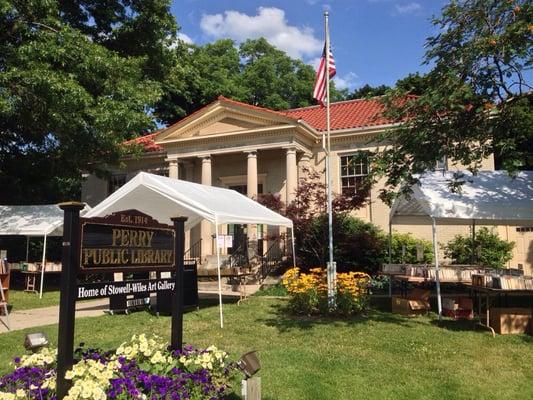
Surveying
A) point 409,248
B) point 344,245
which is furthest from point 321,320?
point 409,248

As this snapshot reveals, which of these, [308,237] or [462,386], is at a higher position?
[308,237]

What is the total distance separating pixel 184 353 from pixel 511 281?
629cm

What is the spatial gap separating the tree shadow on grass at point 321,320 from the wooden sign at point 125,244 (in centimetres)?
437

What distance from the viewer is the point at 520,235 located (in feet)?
60.3

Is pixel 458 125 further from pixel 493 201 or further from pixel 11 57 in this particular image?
pixel 11 57

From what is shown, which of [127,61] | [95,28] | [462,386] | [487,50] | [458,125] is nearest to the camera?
[462,386]

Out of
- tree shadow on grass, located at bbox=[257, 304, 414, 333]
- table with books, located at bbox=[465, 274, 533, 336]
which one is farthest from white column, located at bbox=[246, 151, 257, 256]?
table with books, located at bbox=[465, 274, 533, 336]

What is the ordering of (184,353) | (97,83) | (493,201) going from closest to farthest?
(184,353), (493,201), (97,83)

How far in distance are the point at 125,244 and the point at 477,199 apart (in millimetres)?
7945

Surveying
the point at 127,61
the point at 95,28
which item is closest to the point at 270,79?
the point at 95,28

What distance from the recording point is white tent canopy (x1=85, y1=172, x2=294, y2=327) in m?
10.3

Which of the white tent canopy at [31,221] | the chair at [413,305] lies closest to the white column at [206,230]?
the white tent canopy at [31,221]

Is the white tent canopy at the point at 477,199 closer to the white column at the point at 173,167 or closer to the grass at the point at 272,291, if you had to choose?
the grass at the point at 272,291

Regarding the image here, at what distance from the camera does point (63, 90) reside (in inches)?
539
